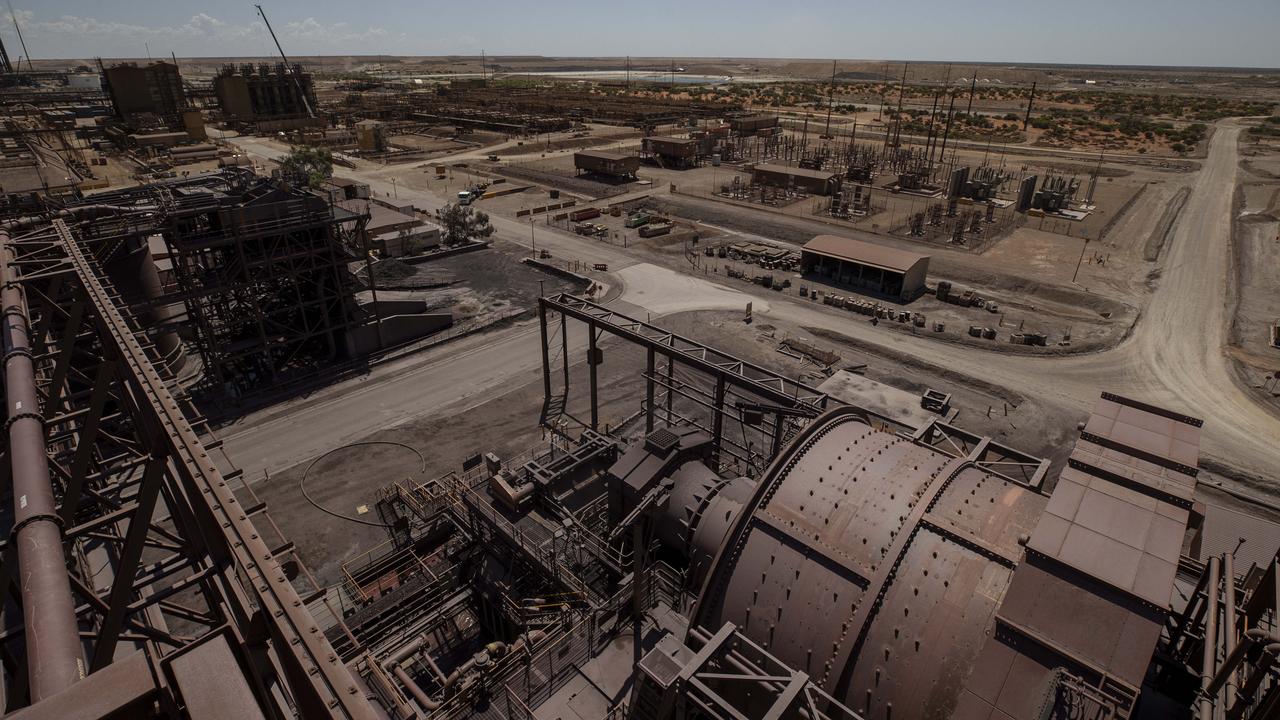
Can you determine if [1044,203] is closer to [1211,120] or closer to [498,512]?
[498,512]

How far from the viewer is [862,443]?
15062mm

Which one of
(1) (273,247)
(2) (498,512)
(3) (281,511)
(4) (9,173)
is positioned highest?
(4) (9,173)

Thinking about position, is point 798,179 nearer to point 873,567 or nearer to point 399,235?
point 399,235

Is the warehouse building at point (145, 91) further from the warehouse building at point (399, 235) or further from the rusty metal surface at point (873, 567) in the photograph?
the rusty metal surface at point (873, 567)

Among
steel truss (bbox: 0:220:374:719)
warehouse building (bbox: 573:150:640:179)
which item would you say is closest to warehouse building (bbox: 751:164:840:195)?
warehouse building (bbox: 573:150:640:179)

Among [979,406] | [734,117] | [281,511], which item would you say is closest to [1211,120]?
[734,117]

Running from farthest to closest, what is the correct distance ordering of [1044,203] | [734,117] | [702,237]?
[734,117], [1044,203], [702,237]

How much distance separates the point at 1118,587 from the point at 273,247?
38768 mm

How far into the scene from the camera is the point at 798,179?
7962 centimetres

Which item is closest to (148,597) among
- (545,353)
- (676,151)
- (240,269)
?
(545,353)

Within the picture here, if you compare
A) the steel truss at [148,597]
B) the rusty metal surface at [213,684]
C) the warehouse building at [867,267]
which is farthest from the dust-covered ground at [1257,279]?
the rusty metal surface at [213,684]

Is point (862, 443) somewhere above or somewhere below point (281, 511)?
above

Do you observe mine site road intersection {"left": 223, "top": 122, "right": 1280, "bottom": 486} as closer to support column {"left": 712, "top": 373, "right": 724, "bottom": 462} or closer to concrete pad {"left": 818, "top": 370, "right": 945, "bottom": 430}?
concrete pad {"left": 818, "top": 370, "right": 945, "bottom": 430}

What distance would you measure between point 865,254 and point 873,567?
140 feet
